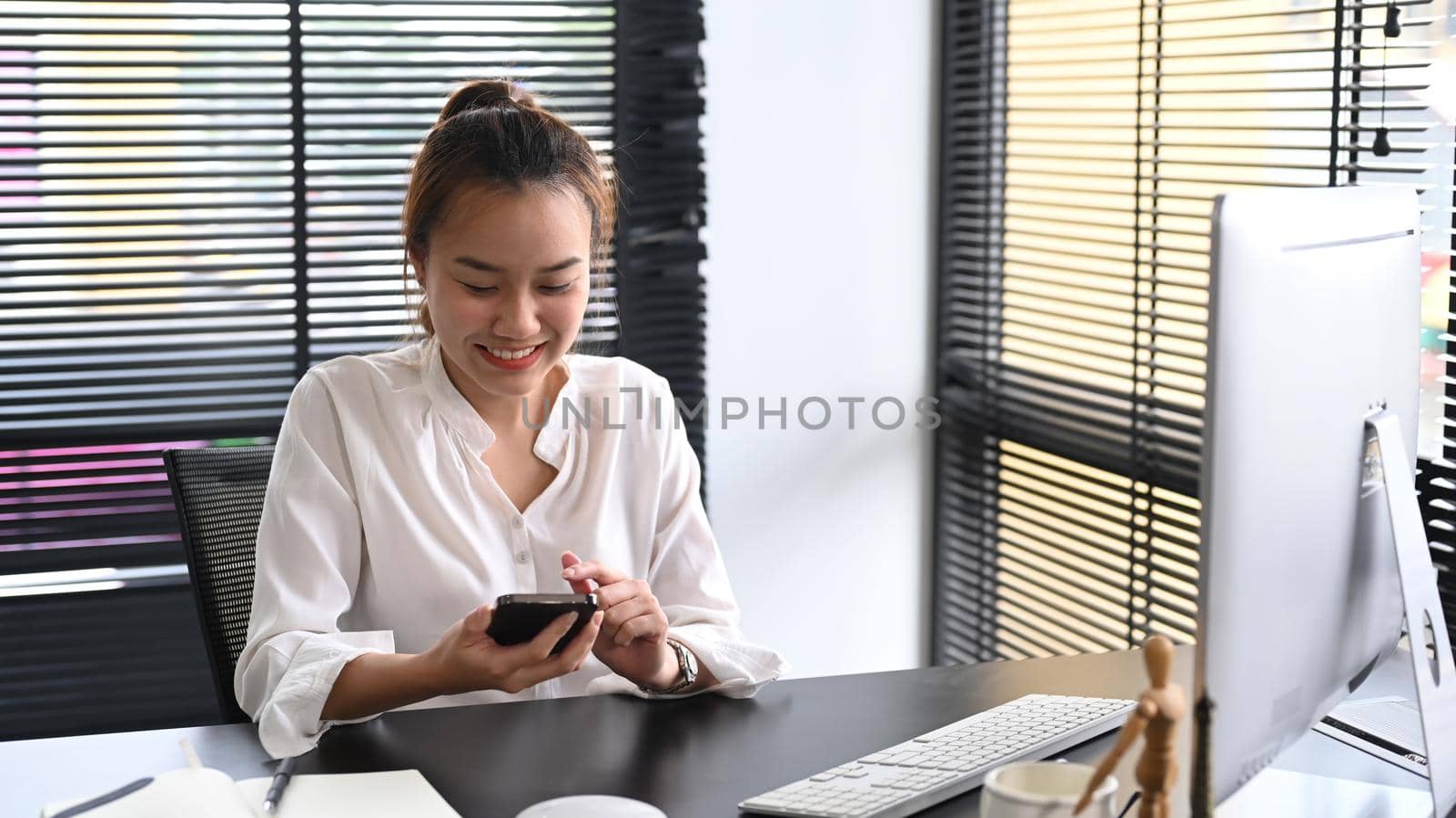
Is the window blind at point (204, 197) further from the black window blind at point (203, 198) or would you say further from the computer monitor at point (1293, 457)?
the computer monitor at point (1293, 457)

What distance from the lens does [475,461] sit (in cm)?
181

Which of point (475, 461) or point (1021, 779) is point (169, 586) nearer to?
point (475, 461)

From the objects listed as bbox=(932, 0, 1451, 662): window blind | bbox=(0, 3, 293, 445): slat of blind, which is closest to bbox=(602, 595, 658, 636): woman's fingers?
bbox=(932, 0, 1451, 662): window blind

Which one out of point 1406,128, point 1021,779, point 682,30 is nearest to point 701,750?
point 1021,779

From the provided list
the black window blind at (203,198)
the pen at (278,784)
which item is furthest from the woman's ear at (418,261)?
the black window blind at (203,198)

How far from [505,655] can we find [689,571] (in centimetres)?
50

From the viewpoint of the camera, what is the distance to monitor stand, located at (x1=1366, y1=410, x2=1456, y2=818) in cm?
116

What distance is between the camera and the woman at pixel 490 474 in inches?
62.4

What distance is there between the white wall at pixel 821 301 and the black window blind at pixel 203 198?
0.19 m

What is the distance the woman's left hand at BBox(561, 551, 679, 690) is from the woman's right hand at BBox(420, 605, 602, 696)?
97mm

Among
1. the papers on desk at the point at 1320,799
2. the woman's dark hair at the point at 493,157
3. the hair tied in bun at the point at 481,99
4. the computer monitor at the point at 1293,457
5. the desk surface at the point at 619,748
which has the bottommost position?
the papers on desk at the point at 1320,799

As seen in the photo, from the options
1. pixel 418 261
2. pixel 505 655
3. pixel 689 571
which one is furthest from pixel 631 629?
pixel 418 261

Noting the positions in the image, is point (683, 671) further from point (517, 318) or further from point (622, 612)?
point (517, 318)

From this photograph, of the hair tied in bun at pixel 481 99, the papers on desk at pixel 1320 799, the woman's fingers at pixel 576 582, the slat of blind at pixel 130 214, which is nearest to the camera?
the papers on desk at pixel 1320 799
